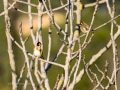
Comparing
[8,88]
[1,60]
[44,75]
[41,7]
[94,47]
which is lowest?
[8,88]

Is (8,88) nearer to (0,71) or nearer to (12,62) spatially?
(0,71)

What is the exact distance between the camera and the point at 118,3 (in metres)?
10.0

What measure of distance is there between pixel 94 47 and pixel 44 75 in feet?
23.7

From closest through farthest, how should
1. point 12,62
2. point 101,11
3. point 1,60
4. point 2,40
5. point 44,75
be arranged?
point 44,75
point 12,62
point 101,11
point 2,40
point 1,60

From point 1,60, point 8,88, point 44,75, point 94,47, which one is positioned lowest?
point 8,88

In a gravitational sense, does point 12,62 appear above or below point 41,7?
below

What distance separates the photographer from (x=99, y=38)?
9.63 m

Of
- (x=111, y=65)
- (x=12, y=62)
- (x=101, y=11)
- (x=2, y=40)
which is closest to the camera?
(x=12, y=62)

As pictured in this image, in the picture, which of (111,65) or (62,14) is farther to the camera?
(62,14)

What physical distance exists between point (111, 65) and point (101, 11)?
2736 mm

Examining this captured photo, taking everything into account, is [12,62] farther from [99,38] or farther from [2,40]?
[2,40]

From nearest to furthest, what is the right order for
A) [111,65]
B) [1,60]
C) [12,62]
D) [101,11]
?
1. [12,62]
2. [101,11]
3. [111,65]
4. [1,60]

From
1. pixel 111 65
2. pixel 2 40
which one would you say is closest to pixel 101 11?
pixel 111 65

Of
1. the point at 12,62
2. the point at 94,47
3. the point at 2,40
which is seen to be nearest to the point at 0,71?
the point at 2,40
